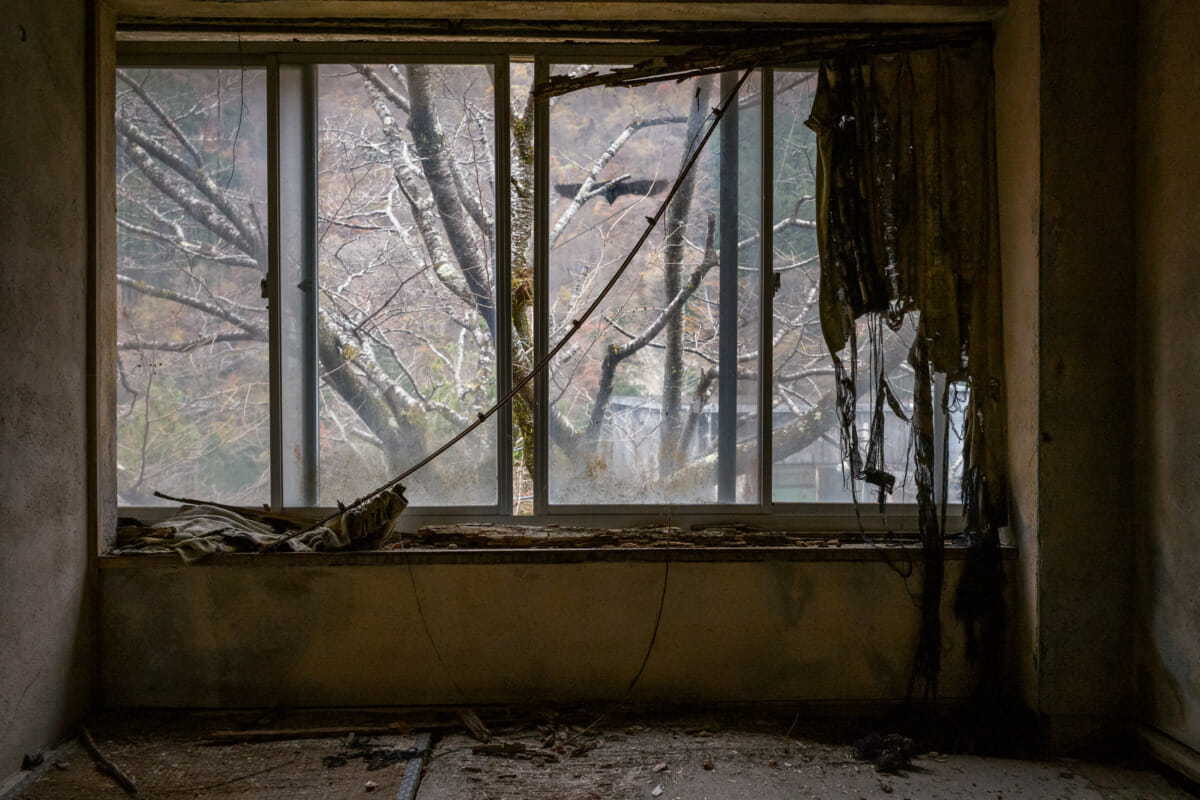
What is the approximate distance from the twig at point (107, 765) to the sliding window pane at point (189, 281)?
95cm

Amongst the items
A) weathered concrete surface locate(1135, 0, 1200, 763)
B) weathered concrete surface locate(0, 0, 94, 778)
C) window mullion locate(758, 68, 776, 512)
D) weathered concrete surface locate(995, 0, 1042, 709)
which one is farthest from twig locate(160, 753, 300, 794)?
weathered concrete surface locate(1135, 0, 1200, 763)

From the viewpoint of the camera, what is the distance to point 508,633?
295 centimetres

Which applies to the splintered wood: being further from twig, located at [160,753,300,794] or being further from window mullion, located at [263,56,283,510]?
twig, located at [160,753,300,794]

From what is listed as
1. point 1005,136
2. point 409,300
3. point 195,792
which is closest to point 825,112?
point 1005,136

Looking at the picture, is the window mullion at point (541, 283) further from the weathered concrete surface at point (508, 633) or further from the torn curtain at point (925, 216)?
the torn curtain at point (925, 216)

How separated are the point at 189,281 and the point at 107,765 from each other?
1.88 m

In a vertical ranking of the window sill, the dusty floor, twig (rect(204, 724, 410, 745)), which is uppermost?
the window sill

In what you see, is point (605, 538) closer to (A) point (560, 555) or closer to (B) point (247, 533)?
(A) point (560, 555)

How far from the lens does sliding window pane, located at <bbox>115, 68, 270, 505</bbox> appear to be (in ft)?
10.4

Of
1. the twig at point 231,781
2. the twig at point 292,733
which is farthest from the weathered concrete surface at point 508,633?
the twig at point 231,781

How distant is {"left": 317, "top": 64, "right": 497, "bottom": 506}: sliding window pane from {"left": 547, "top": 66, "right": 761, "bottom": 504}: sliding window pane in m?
0.34

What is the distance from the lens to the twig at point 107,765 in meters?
2.39

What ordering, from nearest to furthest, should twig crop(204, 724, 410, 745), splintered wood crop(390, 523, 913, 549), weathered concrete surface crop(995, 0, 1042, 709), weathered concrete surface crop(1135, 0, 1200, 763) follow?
weathered concrete surface crop(1135, 0, 1200, 763), twig crop(204, 724, 410, 745), weathered concrete surface crop(995, 0, 1042, 709), splintered wood crop(390, 523, 913, 549)

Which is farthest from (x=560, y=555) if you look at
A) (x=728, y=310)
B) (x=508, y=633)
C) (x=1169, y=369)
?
(x=1169, y=369)
